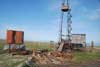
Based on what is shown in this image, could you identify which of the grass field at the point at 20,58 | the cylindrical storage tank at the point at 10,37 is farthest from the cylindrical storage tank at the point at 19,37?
the grass field at the point at 20,58

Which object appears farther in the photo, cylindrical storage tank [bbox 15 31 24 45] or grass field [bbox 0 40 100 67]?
cylindrical storage tank [bbox 15 31 24 45]

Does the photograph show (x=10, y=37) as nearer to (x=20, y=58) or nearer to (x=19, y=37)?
(x=19, y=37)

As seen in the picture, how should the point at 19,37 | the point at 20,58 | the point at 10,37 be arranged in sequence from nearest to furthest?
the point at 20,58 < the point at 10,37 < the point at 19,37

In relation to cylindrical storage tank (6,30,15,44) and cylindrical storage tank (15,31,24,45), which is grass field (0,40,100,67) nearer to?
cylindrical storage tank (6,30,15,44)

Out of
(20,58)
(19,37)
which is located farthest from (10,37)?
(20,58)

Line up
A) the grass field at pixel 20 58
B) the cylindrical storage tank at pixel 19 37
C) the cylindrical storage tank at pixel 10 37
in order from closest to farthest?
1. the grass field at pixel 20 58
2. the cylindrical storage tank at pixel 10 37
3. the cylindrical storage tank at pixel 19 37

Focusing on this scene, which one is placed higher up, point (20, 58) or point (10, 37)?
point (10, 37)

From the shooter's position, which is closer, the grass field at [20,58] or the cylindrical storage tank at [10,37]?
the grass field at [20,58]

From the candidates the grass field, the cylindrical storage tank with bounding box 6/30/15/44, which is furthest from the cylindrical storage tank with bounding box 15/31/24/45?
the grass field

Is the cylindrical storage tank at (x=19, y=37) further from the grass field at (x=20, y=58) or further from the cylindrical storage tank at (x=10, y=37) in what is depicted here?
the grass field at (x=20, y=58)

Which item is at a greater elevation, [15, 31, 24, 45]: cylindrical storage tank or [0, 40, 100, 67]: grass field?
[15, 31, 24, 45]: cylindrical storage tank

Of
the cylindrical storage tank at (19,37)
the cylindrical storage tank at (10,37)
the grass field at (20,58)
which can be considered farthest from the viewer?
the cylindrical storage tank at (19,37)

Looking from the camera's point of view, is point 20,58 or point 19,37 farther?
point 19,37

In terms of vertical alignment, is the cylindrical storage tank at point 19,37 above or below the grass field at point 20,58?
above
